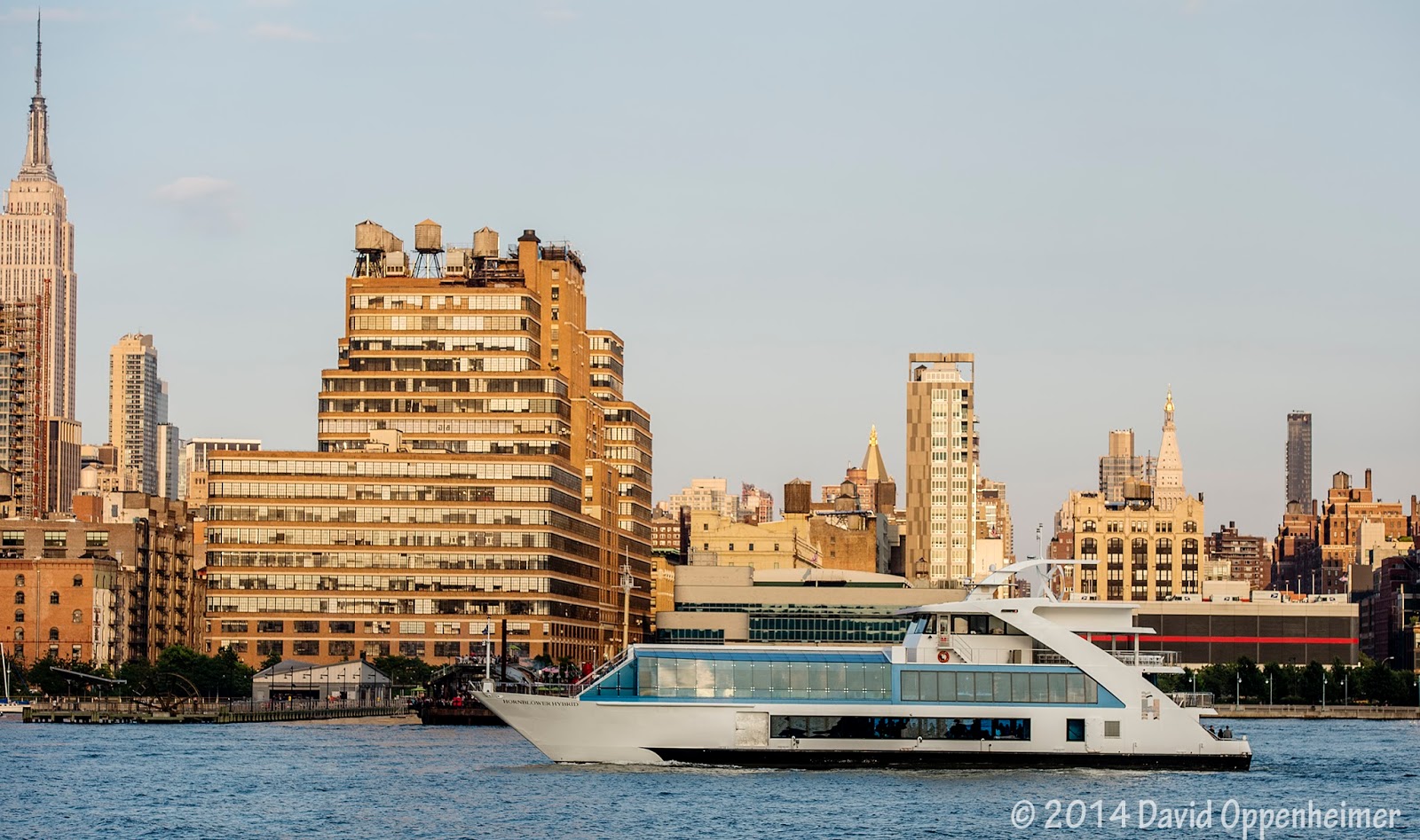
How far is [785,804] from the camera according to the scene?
310 feet

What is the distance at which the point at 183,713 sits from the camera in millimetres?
185250

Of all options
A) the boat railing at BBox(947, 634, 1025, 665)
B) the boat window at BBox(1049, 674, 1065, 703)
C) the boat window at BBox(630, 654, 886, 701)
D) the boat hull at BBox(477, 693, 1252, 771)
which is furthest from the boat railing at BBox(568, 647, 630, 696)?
the boat window at BBox(1049, 674, 1065, 703)

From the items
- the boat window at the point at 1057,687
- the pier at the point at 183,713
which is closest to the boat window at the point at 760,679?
the boat window at the point at 1057,687

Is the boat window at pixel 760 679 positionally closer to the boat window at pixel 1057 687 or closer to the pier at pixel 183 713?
the boat window at pixel 1057 687

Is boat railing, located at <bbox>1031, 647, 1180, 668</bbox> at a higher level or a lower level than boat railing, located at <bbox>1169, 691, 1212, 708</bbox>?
higher

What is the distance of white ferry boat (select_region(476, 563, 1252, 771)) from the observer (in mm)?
105000

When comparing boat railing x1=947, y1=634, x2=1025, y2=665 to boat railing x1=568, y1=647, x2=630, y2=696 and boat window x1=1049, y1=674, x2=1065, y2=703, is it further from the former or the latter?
boat railing x1=568, y1=647, x2=630, y2=696

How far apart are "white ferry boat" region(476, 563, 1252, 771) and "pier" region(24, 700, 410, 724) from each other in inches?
3311

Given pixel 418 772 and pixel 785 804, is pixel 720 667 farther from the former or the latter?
pixel 418 772

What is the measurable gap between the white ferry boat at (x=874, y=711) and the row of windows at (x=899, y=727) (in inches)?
2.3

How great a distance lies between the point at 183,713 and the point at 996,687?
9770cm

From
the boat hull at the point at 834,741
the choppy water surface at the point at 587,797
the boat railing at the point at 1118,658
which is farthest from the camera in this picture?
the boat railing at the point at 1118,658

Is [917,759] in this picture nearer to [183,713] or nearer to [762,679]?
[762,679]

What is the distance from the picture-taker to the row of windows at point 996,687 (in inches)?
4166
